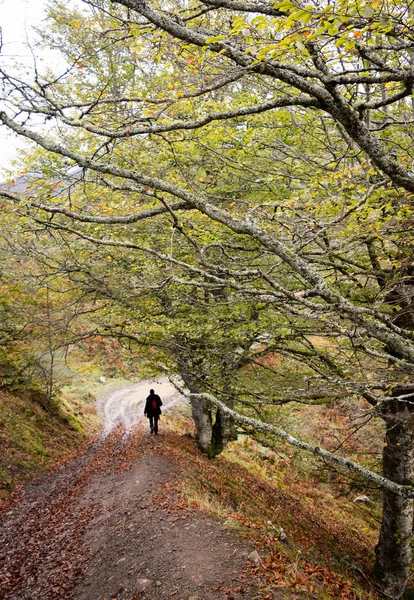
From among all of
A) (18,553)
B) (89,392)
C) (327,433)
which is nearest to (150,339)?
(18,553)

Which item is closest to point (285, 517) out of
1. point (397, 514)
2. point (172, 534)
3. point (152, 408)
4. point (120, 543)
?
point (397, 514)

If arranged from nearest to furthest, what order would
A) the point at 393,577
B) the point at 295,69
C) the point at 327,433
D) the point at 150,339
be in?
the point at 295,69 < the point at 393,577 < the point at 150,339 < the point at 327,433

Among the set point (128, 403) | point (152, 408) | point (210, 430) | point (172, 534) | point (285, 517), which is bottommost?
point (285, 517)

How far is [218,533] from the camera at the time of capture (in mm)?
7047

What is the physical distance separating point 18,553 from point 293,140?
11398 mm

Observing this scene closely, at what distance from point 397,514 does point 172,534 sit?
4690 millimetres

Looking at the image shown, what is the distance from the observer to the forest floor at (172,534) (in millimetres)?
5809

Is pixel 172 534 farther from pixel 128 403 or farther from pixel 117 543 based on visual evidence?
pixel 128 403

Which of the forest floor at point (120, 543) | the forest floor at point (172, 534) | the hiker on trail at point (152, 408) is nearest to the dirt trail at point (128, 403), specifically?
the hiker on trail at point (152, 408)

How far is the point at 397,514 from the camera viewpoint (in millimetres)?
7770

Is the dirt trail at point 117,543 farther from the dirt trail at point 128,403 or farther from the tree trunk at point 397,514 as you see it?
the dirt trail at point 128,403

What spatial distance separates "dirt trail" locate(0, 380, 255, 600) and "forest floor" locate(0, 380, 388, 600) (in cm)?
2

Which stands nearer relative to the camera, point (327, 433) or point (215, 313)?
point (215, 313)

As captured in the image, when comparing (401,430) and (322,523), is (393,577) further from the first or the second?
(322,523)
